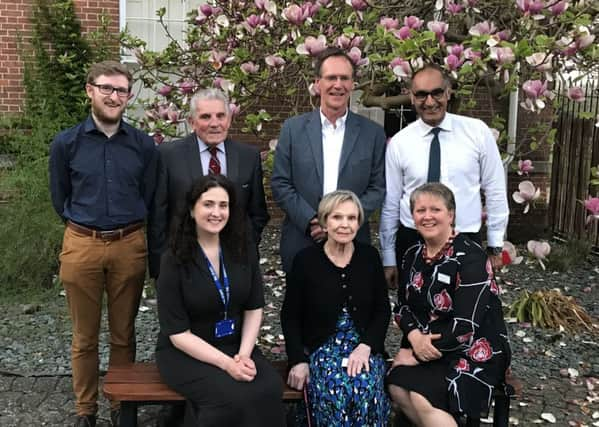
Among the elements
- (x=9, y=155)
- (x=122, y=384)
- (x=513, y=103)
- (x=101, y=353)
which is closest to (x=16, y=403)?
(x=101, y=353)

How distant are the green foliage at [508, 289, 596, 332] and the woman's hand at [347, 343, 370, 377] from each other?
9.28 ft

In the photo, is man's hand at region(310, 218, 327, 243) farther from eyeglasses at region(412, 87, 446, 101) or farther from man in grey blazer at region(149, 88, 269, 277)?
eyeglasses at region(412, 87, 446, 101)

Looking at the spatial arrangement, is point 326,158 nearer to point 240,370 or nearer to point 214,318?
point 214,318

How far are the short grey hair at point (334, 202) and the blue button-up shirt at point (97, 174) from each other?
1.01 metres

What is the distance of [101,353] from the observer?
4965 mm

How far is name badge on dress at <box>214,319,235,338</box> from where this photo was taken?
333 cm

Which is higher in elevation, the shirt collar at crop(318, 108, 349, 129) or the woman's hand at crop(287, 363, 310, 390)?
the shirt collar at crop(318, 108, 349, 129)

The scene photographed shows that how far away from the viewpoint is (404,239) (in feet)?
12.2

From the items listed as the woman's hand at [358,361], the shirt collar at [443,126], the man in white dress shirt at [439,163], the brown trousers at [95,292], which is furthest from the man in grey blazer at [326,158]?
the brown trousers at [95,292]

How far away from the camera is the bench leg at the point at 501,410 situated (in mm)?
3443

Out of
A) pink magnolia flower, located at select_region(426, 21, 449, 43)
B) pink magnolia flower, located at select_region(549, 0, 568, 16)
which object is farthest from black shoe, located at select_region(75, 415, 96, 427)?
pink magnolia flower, located at select_region(549, 0, 568, 16)

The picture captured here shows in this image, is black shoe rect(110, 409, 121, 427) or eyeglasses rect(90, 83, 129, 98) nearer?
eyeglasses rect(90, 83, 129, 98)

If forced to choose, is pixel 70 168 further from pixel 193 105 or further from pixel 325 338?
pixel 325 338

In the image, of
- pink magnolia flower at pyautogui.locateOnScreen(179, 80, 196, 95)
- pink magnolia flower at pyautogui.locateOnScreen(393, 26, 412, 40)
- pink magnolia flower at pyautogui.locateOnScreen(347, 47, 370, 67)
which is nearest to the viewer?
pink magnolia flower at pyautogui.locateOnScreen(393, 26, 412, 40)
